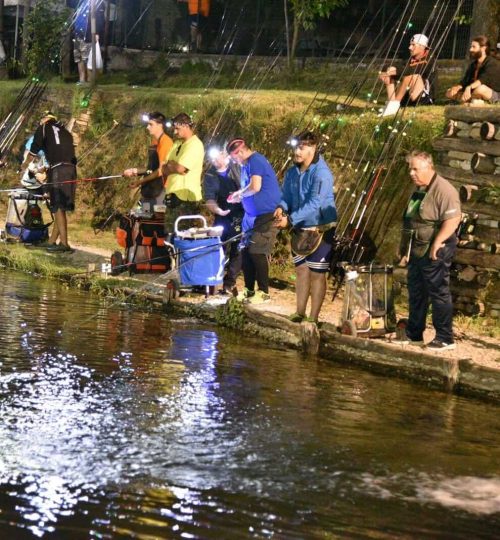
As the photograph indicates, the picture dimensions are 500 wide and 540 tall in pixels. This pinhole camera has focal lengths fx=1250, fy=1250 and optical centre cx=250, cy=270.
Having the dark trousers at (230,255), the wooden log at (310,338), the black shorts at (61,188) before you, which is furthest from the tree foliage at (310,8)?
the wooden log at (310,338)

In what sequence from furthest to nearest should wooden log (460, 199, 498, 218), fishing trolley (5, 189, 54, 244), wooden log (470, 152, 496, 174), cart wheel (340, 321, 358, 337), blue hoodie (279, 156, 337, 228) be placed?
fishing trolley (5, 189, 54, 244)
wooden log (470, 152, 496, 174)
wooden log (460, 199, 498, 218)
blue hoodie (279, 156, 337, 228)
cart wheel (340, 321, 358, 337)

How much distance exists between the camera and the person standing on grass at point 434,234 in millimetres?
11117

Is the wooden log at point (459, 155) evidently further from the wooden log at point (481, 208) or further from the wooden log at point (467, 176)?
the wooden log at point (481, 208)

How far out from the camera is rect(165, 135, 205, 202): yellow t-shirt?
14852 mm

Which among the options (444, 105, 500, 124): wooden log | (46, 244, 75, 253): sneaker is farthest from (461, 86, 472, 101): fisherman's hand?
(46, 244, 75, 253): sneaker

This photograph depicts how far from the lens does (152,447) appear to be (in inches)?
324

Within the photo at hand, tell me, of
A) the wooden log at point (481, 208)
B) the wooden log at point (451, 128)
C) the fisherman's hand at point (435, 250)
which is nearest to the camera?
the fisherman's hand at point (435, 250)

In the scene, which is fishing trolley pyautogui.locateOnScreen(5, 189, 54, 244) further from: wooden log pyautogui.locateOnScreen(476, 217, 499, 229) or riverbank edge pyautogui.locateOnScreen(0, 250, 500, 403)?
wooden log pyautogui.locateOnScreen(476, 217, 499, 229)

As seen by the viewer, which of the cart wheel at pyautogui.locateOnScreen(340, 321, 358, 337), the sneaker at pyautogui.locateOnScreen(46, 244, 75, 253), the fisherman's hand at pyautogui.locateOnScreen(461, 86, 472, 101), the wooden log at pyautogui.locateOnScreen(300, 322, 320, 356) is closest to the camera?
the cart wheel at pyautogui.locateOnScreen(340, 321, 358, 337)

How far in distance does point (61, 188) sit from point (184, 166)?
309 centimetres

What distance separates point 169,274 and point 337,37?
12.3 m

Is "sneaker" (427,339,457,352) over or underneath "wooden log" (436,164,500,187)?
underneath

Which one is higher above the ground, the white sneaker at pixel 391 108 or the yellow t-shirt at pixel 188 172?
the white sneaker at pixel 391 108

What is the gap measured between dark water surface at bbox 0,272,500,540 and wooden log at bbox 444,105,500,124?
3.52m
